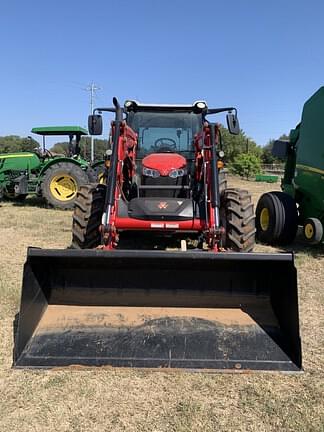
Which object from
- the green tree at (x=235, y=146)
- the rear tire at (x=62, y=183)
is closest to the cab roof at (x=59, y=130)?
the rear tire at (x=62, y=183)

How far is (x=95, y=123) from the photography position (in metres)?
5.69

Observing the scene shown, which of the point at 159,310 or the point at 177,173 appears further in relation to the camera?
the point at 177,173

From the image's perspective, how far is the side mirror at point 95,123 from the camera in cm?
568

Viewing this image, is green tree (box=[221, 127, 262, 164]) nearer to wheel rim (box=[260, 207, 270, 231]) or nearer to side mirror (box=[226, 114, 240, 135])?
wheel rim (box=[260, 207, 270, 231])

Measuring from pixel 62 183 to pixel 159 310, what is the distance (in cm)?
869

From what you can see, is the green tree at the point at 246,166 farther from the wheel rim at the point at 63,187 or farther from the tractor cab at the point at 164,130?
the tractor cab at the point at 164,130

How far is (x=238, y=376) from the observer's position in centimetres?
309

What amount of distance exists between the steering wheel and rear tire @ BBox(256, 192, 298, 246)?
2.43 metres

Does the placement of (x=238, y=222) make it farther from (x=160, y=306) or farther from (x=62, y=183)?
(x=62, y=183)

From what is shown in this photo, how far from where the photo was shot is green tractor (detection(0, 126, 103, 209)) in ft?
37.9

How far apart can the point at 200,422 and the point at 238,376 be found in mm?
596

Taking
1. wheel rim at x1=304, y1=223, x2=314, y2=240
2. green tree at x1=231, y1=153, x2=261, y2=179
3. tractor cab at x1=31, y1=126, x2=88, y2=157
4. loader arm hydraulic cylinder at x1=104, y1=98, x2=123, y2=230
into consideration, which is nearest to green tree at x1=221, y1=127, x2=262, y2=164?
green tree at x1=231, y1=153, x2=261, y2=179

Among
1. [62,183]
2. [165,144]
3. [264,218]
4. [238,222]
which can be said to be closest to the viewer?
[238,222]

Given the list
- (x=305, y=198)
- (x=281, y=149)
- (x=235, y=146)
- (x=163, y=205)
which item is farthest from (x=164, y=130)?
(x=235, y=146)
